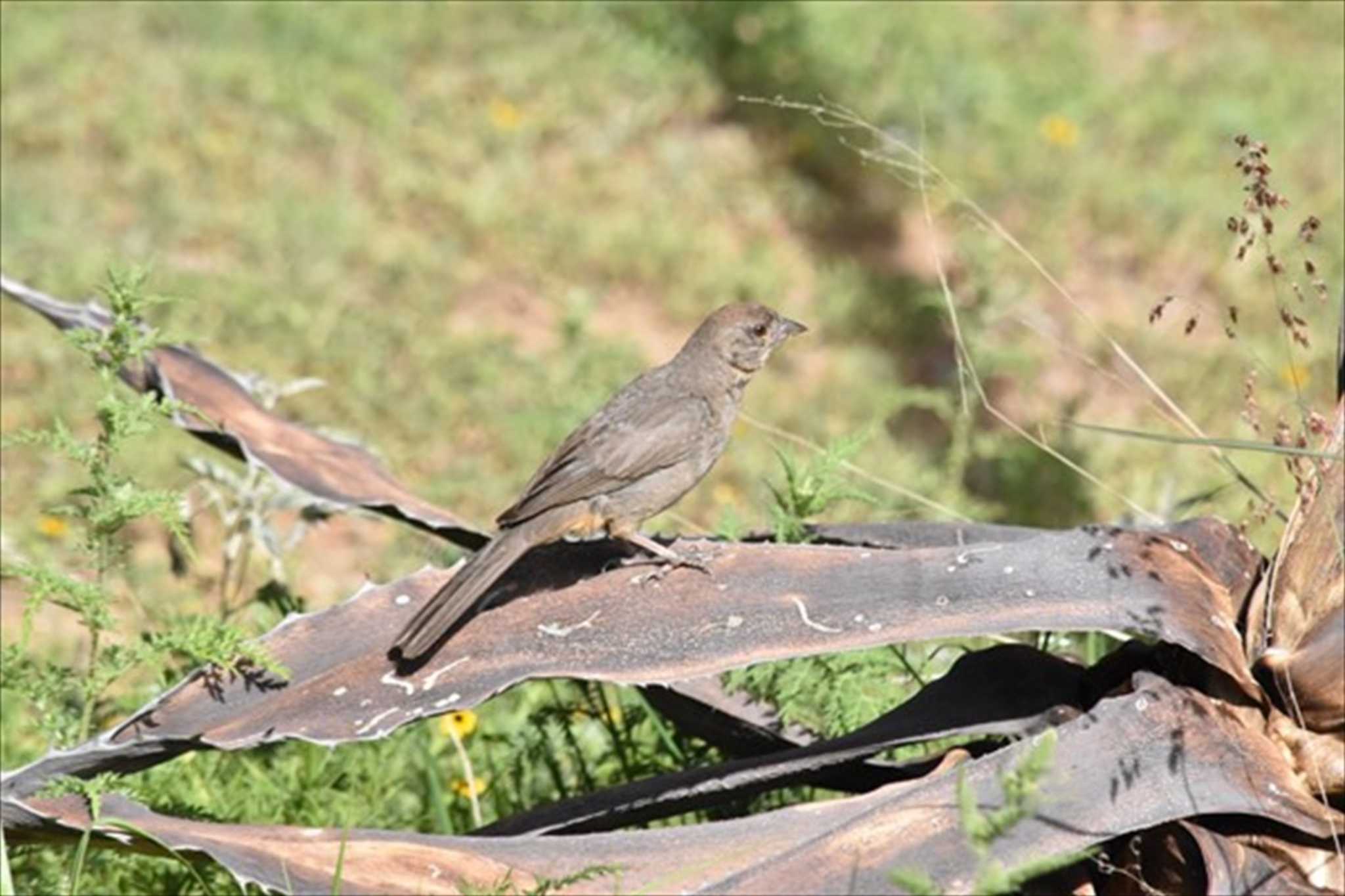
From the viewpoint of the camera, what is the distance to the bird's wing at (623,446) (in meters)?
4.48

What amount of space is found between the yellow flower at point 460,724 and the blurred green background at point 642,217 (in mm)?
1648

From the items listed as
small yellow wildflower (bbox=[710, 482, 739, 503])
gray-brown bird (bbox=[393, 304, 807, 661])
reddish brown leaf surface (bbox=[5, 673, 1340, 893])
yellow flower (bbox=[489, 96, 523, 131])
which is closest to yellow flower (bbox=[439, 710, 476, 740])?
gray-brown bird (bbox=[393, 304, 807, 661])

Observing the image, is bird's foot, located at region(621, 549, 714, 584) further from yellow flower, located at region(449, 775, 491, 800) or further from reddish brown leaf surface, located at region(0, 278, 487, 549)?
yellow flower, located at region(449, 775, 491, 800)

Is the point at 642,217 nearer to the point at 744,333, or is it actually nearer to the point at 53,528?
the point at 53,528

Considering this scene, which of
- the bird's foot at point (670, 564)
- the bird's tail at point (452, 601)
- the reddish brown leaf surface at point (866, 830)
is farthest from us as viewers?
the bird's foot at point (670, 564)

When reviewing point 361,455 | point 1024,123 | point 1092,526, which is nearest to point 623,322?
point 1024,123

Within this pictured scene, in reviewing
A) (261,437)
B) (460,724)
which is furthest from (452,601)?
(460,724)

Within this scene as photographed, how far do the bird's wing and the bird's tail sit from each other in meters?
0.36

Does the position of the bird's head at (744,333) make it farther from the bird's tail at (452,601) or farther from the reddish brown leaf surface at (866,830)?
the reddish brown leaf surface at (866,830)

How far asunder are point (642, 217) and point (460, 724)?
4.24 m

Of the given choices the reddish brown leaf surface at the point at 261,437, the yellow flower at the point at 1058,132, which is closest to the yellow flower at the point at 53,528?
the reddish brown leaf surface at the point at 261,437

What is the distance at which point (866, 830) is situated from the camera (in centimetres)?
327

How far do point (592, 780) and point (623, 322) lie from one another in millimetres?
3824

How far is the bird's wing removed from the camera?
4.48 meters
